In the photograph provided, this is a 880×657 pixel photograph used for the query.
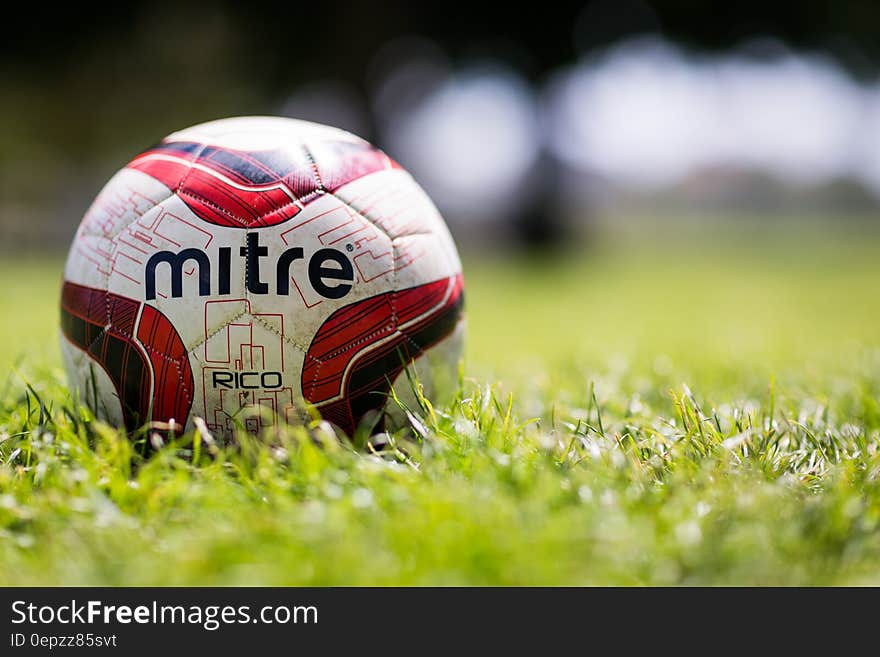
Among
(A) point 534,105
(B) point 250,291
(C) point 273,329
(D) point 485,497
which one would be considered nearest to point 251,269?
(B) point 250,291

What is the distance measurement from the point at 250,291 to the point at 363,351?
0.37m

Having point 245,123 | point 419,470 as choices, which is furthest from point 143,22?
point 419,470

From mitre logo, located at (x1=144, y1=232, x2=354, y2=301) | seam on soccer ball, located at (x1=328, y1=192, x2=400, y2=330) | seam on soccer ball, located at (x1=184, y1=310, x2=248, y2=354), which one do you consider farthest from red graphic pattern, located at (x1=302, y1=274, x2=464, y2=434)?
seam on soccer ball, located at (x1=184, y1=310, x2=248, y2=354)

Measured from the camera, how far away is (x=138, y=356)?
7.76 feet

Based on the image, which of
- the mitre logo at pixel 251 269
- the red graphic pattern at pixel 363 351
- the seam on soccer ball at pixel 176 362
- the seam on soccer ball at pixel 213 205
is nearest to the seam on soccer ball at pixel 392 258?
the red graphic pattern at pixel 363 351

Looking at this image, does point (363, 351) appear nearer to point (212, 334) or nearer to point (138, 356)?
point (212, 334)

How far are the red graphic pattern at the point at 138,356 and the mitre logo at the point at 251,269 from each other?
94 mm

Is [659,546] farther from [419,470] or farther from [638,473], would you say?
[419,470]

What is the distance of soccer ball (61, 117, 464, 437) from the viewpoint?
2.31 m

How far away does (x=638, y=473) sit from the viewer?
212cm

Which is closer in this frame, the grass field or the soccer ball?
the grass field

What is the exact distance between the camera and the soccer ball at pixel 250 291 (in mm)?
2307

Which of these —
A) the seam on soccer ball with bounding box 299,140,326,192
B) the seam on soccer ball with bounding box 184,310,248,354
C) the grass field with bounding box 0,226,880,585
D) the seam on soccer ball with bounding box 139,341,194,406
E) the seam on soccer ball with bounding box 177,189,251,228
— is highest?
the seam on soccer ball with bounding box 299,140,326,192

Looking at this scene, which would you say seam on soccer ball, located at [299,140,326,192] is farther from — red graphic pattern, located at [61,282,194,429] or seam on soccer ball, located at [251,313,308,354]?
red graphic pattern, located at [61,282,194,429]
